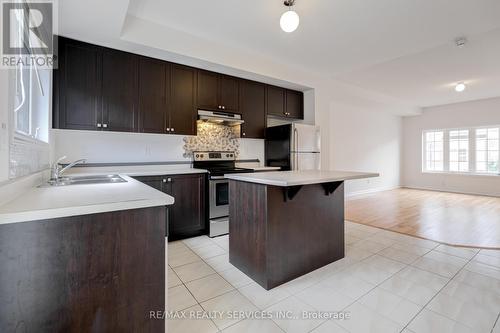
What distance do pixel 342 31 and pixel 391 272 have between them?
274cm

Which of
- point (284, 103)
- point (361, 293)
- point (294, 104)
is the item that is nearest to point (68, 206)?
point (361, 293)

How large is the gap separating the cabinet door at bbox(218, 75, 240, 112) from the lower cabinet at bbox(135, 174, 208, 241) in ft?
3.81

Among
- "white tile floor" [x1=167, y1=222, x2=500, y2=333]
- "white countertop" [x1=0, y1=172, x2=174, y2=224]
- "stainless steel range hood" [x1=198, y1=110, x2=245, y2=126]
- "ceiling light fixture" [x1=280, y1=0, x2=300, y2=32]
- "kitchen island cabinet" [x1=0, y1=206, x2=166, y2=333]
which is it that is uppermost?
"ceiling light fixture" [x1=280, y1=0, x2=300, y2=32]

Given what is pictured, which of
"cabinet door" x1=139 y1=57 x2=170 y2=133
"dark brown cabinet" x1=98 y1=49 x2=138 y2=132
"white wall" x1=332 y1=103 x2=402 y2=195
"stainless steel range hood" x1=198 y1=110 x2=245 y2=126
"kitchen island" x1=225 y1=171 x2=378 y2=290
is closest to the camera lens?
"kitchen island" x1=225 y1=171 x2=378 y2=290

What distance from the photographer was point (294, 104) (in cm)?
462

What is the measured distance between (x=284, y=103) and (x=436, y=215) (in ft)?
11.3

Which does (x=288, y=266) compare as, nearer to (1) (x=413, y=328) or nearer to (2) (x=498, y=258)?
(1) (x=413, y=328)

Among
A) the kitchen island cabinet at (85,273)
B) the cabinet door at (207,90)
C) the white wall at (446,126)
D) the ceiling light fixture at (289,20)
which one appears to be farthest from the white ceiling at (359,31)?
the white wall at (446,126)

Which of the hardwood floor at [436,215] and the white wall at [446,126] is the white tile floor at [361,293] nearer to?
the hardwood floor at [436,215]

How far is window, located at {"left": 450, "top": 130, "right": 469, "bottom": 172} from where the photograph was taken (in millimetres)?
6793

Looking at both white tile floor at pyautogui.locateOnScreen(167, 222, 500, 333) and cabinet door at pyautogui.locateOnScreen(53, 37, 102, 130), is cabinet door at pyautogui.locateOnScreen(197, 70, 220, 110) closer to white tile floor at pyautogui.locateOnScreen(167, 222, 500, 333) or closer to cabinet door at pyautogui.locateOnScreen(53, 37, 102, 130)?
cabinet door at pyautogui.locateOnScreen(53, 37, 102, 130)

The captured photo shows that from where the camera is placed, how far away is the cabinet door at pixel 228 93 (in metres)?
3.66

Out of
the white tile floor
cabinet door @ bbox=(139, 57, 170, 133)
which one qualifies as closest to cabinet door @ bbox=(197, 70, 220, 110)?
cabinet door @ bbox=(139, 57, 170, 133)

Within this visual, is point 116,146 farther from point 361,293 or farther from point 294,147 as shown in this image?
point 361,293
